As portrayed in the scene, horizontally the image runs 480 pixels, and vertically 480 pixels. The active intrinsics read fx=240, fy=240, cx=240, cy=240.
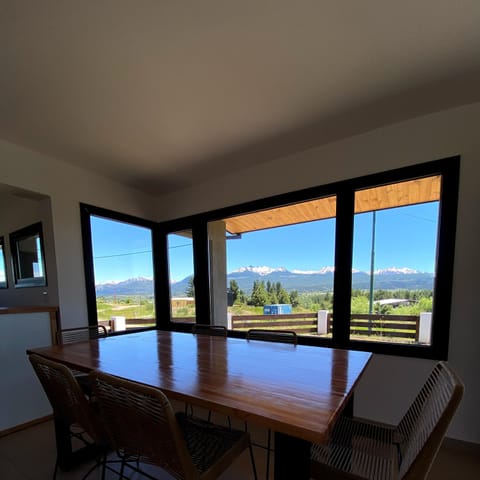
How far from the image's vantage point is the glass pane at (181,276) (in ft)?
10.5

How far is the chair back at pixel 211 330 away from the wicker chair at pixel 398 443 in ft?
3.60

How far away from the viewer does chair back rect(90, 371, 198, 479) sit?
786 mm

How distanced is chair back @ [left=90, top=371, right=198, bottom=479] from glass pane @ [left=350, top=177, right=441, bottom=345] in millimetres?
1751

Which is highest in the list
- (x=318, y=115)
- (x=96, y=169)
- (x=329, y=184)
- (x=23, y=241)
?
(x=318, y=115)

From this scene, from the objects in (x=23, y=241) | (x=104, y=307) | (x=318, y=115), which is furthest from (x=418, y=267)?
(x=23, y=241)

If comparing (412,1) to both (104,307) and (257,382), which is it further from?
(104,307)

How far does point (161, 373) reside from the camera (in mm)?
1120

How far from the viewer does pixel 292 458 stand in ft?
2.59

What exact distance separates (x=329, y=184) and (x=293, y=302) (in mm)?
1229

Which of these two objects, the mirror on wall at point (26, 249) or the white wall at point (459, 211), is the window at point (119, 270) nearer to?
the mirror on wall at point (26, 249)

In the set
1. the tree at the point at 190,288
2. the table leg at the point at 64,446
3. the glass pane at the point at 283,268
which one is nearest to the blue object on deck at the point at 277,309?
the glass pane at the point at 283,268

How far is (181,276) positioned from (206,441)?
2339 millimetres

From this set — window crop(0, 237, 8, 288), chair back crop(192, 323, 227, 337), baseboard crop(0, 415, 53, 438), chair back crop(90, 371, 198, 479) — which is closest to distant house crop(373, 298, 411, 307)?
chair back crop(192, 323, 227, 337)

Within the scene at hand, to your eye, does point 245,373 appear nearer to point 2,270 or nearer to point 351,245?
point 351,245
